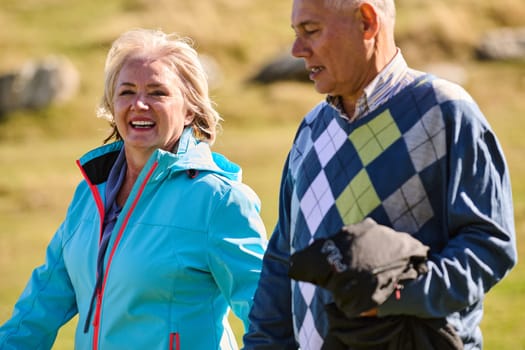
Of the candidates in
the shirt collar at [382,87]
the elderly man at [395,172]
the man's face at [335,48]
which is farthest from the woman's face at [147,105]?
the shirt collar at [382,87]

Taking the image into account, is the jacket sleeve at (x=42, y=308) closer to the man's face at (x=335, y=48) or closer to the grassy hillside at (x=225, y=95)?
the man's face at (x=335, y=48)

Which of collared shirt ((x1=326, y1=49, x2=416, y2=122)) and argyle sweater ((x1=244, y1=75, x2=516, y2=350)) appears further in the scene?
collared shirt ((x1=326, y1=49, x2=416, y2=122))

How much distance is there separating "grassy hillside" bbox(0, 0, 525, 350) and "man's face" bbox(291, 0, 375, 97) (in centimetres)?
537

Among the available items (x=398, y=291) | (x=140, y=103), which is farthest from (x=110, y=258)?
(x=398, y=291)

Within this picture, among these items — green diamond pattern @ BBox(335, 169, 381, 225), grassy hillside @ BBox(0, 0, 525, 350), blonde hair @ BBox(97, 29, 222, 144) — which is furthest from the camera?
grassy hillside @ BBox(0, 0, 525, 350)

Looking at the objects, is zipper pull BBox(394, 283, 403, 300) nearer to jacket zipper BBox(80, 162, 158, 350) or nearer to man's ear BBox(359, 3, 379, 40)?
man's ear BBox(359, 3, 379, 40)

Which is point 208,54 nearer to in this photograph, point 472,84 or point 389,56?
point 472,84

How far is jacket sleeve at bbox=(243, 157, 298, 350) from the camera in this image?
3389 millimetres

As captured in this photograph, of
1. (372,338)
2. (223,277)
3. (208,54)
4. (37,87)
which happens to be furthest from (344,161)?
(208,54)

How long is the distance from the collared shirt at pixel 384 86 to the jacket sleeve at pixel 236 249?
99cm

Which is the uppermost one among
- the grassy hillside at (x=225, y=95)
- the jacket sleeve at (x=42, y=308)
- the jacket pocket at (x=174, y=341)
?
the grassy hillside at (x=225, y=95)

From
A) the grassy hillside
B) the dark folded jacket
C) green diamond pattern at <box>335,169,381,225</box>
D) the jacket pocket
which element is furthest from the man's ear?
the grassy hillside

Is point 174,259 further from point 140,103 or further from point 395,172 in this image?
point 395,172

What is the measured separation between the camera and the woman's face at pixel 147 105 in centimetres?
410
